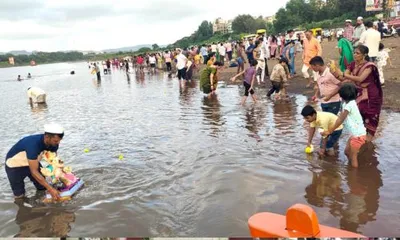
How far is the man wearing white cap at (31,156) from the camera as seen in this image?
449 cm

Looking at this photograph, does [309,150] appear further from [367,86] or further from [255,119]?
[255,119]

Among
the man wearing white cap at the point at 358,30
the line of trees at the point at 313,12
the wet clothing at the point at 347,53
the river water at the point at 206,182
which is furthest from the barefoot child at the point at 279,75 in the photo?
the line of trees at the point at 313,12

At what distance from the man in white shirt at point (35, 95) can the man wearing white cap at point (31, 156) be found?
11.0 m

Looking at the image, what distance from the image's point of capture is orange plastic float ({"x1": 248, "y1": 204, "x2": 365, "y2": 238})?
2.35m

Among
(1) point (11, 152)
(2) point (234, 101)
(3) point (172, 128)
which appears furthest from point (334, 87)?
(2) point (234, 101)

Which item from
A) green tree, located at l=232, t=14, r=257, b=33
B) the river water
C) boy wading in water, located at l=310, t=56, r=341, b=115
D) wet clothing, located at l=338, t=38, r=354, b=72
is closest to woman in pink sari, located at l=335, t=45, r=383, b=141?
boy wading in water, located at l=310, t=56, r=341, b=115

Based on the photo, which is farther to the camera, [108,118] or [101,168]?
[108,118]

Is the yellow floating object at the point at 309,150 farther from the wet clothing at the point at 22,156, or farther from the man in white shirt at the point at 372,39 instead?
the man in white shirt at the point at 372,39

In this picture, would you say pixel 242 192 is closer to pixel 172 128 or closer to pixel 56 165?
pixel 56 165

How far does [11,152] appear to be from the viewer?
4.78 meters

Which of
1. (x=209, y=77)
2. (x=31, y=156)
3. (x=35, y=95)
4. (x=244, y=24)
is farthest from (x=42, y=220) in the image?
(x=244, y=24)

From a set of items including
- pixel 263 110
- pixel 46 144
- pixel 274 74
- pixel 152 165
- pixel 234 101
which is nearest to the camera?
pixel 46 144

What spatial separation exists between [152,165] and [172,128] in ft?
8.84

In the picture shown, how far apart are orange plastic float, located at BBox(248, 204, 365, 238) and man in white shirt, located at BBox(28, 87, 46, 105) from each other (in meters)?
14.2
